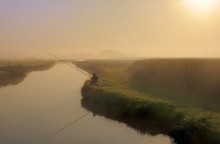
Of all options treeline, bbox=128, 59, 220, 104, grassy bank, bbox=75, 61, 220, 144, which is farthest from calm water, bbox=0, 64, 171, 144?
treeline, bbox=128, 59, 220, 104

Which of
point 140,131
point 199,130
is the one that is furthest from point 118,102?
point 199,130

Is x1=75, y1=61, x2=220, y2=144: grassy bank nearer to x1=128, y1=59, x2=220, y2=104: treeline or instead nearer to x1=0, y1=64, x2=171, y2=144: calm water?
x1=0, y1=64, x2=171, y2=144: calm water

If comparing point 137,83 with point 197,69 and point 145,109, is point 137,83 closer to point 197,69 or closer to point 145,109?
point 197,69

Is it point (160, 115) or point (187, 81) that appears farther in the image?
point (187, 81)

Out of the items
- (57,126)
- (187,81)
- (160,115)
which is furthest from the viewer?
(187,81)

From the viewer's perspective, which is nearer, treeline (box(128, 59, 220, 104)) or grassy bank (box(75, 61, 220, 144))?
grassy bank (box(75, 61, 220, 144))

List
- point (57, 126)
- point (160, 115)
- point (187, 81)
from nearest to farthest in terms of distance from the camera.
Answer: point (160, 115)
point (57, 126)
point (187, 81)

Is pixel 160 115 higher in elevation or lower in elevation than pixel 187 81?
lower

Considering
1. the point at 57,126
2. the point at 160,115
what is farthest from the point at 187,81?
the point at 57,126

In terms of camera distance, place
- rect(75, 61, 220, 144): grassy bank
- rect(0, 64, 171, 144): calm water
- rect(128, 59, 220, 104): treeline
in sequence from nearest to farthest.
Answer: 1. rect(75, 61, 220, 144): grassy bank
2. rect(0, 64, 171, 144): calm water
3. rect(128, 59, 220, 104): treeline

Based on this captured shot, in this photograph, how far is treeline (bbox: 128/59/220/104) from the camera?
114 ft

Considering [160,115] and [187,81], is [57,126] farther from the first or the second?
[187,81]

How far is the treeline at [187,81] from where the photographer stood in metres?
34.8

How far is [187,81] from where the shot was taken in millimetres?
38969
